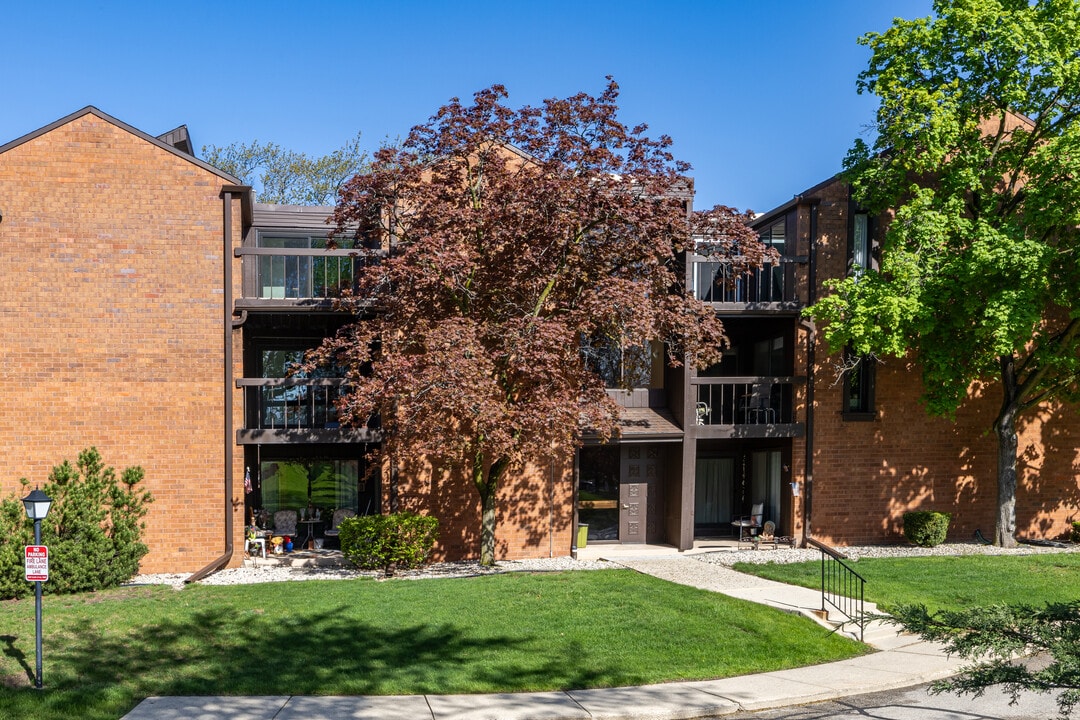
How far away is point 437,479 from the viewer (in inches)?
697

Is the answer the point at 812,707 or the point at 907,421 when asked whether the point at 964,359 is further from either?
the point at 812,707

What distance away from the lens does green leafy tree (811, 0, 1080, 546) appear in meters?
15.6

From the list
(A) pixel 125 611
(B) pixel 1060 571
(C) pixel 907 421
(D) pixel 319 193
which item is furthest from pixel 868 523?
(D) pixel 319 193

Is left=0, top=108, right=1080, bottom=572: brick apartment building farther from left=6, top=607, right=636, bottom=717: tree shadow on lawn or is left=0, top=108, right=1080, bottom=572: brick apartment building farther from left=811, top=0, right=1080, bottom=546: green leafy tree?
left=6, top=607, right=636, bottom=717: tree shadow on lawn

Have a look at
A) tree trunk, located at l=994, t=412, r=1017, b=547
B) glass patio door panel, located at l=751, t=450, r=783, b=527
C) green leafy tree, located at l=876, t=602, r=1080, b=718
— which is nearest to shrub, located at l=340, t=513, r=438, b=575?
glass patio door panel, located at l=751, t=450, r=783, b=527

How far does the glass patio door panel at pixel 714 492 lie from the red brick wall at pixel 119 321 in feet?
33.7

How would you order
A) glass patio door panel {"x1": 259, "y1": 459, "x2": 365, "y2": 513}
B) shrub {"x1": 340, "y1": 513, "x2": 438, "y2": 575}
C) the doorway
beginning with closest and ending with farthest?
shrub {"x1": 340, "y1": 513, "x2": 438, "y2": 575} → glass patio door panel {"x1": 259, "y1": 459, "x2": 365, "y2": 513} → the doorway

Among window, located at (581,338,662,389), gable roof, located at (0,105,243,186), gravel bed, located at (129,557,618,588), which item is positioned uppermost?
gable roof, located at (0,105,243,186)

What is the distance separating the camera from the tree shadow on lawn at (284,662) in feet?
31.1

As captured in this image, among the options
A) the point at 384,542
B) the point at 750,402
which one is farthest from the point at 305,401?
A: the point at 750,402

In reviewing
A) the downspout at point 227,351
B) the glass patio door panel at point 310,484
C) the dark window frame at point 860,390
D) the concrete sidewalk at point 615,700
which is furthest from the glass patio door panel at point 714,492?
the downspout at point 227,351

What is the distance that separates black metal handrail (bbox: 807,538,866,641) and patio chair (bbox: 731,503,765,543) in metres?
3.78

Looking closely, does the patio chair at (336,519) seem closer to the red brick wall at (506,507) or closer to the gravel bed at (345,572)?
the gravel bed at (345,572)

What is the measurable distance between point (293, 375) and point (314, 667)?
22.4ft
